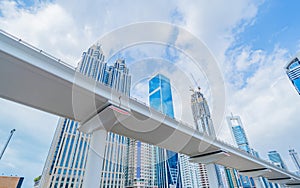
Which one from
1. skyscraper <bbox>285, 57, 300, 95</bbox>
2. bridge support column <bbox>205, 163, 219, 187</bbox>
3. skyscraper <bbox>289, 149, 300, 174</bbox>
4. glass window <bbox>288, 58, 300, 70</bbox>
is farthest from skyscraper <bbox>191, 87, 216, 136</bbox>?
bridge support column <bbox>205, 163, 219, 187</bbox>

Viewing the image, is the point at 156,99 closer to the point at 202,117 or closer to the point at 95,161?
the point at 202,117

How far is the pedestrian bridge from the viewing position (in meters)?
5.10

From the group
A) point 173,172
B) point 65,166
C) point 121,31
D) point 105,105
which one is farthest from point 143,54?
point 173,172

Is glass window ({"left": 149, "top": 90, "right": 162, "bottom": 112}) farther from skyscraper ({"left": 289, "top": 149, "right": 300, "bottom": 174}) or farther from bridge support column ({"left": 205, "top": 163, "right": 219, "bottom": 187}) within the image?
skyscraper ({"left": 289, "top": 149, "right": 300, "bottom": 174})

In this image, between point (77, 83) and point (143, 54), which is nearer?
point (77, 83)

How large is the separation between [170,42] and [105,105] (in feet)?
19.0

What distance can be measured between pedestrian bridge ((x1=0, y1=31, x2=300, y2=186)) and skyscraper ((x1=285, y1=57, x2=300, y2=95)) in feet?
222

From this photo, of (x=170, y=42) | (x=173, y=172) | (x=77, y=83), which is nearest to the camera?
(x=77, y=83)

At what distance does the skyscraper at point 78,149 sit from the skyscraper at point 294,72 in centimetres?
6271

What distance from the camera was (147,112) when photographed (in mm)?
8555

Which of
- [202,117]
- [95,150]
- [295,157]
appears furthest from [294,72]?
[295,157]

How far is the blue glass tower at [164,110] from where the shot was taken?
73894 millimetres

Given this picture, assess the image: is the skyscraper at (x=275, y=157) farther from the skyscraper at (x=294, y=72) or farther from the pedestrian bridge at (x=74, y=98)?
the pedestrian bridge at (x=74, y=98)

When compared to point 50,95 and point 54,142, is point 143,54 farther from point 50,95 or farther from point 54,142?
point 54,142
